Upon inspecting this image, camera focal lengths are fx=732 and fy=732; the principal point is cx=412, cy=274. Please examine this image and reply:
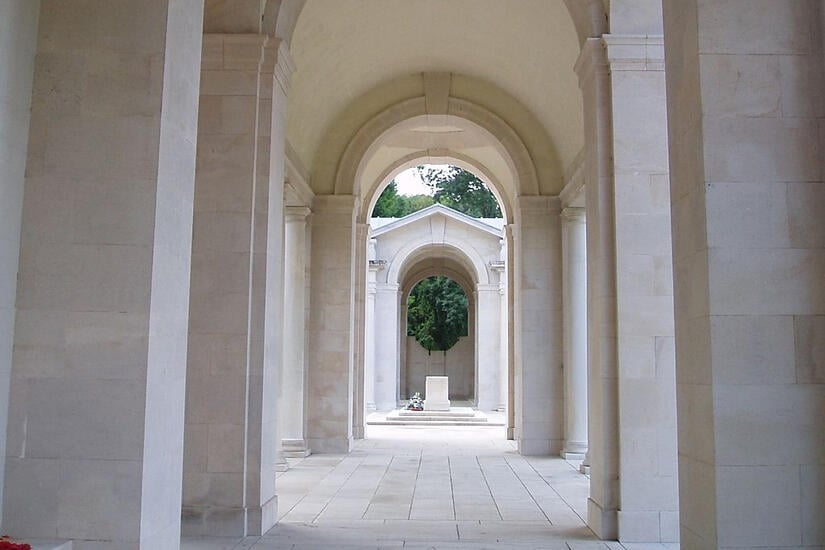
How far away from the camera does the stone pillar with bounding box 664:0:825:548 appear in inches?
203

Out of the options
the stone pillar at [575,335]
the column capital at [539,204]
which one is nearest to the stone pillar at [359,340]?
the column capital at [539,204]

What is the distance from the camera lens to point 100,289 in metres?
5.33

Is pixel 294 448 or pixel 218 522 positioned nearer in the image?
pixel 218 522

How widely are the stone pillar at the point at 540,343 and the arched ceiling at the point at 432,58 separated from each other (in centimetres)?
149

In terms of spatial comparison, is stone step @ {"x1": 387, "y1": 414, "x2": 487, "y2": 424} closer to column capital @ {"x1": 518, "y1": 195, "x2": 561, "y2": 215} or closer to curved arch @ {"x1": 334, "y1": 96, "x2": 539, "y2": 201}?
column capital @ {"x1": 518, "y1": 195, "x2": 561, "y2": 215}

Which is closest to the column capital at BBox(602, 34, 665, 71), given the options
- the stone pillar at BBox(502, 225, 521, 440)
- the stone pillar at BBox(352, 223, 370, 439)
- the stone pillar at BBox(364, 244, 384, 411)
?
the stone pillar at BBox(502, 225, 521, 440)

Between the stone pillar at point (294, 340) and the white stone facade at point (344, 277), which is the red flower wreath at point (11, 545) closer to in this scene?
the white stone facade at point (344, 277)

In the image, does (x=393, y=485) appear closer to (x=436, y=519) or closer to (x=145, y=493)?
(x=436, y=519)

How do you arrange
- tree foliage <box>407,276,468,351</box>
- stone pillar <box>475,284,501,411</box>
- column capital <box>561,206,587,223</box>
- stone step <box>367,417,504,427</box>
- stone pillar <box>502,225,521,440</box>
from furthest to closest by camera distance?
tree foliage <box>407,276,468,351</box>
stone pillar <box>475,284,501,411</box>
stone step <box>367,417,504,427</box>
stone pillar <box>502,225,521,440</box>
column capital <box>561,206,587,223</box>

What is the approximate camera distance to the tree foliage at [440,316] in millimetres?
47938

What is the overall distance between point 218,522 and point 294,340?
28.0 feet

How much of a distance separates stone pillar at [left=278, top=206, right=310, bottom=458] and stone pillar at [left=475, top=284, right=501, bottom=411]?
15.4 metres

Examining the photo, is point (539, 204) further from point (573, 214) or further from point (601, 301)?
point (601, 301)

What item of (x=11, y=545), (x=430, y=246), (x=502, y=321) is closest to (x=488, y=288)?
(x=502, y=321)
